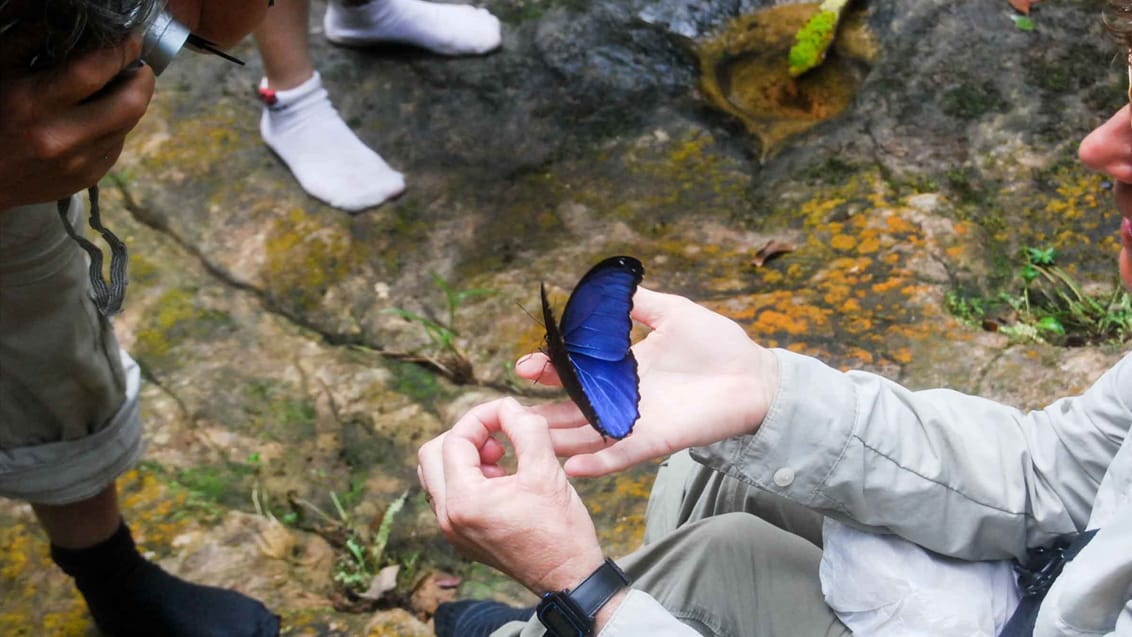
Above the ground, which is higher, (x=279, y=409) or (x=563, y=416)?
(x=563, y=416)

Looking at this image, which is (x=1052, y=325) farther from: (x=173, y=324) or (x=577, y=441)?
(x=173, y=324)

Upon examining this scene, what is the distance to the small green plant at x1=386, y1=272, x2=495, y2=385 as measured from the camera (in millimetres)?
2936

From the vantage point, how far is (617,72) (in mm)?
3834

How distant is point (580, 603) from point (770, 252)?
73.4 inches

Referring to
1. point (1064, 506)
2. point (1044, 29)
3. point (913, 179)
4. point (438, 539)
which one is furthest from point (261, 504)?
point (1044, 29)

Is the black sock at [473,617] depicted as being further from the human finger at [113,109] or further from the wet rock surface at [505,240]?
the human finger at [113,109]

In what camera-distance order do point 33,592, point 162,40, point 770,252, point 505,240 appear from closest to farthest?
point 162,40, point 33,592, point 770,252, point 505,240

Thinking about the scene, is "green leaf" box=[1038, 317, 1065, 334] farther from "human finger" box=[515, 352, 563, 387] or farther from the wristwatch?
the wristwatch

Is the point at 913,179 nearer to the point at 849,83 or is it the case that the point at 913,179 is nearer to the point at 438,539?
the point at 849,83

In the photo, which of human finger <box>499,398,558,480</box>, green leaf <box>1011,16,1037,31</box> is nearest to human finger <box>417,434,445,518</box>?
human finger <box>499,398,558,480</box>

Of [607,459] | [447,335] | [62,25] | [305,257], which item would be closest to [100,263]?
[62,25]

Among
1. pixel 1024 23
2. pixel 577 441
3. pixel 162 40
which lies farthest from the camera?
pixel 1024 23

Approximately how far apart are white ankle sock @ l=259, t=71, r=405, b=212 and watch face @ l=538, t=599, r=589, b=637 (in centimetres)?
229

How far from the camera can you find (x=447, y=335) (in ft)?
9.82
